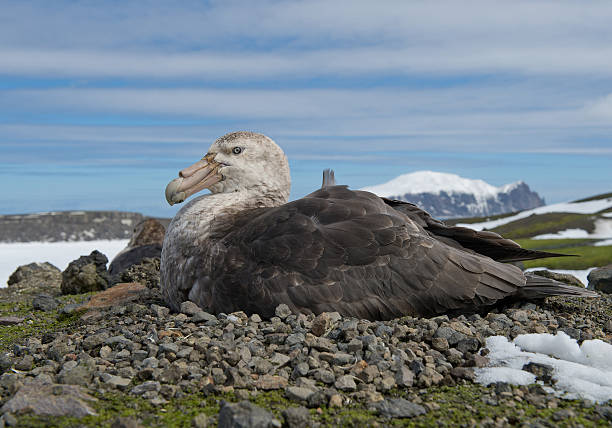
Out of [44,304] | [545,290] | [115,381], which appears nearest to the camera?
[115,381]

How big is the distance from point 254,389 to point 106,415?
130cm

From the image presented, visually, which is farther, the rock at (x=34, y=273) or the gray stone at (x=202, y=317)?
the rock at (x=34, y=273)

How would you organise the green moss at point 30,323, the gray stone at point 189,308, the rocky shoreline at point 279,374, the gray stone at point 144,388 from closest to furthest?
the rocky shoreline at point 279,374, the gray stone at point 144,388, the gray stone at point 189,308, the green moss at point 30,323

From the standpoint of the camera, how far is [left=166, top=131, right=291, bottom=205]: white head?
938 centimetres

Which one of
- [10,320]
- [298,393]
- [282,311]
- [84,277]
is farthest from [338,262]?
[84,277]

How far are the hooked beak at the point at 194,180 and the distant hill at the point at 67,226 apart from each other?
79.4 feet

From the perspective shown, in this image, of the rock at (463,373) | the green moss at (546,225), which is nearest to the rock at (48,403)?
the rock at (463,373)

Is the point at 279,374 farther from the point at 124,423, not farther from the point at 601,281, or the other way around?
the point at 601,281

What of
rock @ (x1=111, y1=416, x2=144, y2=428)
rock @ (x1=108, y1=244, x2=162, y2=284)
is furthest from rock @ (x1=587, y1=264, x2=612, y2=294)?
rock @ (x1=111, y1=416, x2=144, y2=428)

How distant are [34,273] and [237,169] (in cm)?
1122

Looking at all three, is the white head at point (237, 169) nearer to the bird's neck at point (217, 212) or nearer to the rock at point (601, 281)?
the bird's neck at point (217, 212)

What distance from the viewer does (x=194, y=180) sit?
30.6ft

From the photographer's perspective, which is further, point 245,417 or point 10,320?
point 10,320

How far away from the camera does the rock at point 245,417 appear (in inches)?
168
